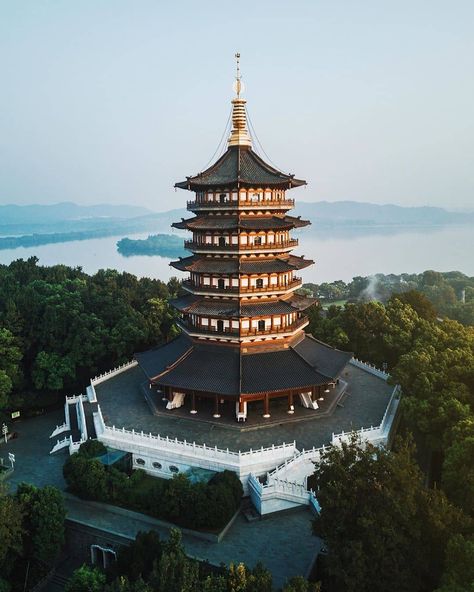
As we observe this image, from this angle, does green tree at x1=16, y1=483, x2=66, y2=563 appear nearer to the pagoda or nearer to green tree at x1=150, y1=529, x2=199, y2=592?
green tree at x1=150, y1=529, x2=199, y2=592

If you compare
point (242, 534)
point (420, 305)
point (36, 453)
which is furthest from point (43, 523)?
point (420, 305)

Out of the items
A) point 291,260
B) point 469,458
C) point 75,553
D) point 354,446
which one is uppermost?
point 291,260

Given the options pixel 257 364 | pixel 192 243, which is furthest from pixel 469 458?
pixel 192 243

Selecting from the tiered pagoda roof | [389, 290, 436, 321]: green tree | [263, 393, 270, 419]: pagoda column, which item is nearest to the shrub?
[263, 393, 270, 419]: pagoda column

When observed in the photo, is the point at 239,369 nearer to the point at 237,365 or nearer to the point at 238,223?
the point at 237,365

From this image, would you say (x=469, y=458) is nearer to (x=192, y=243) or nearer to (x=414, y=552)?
(x=414, y=552)

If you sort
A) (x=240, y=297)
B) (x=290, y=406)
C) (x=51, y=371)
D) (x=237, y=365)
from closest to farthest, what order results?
(x=237, y=365)
(x=240, y=297)
(x=290, y=406)
(x=51, y=371)
